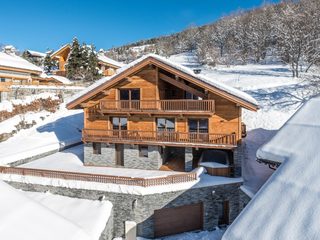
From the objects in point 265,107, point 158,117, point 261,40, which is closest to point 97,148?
point 158,117

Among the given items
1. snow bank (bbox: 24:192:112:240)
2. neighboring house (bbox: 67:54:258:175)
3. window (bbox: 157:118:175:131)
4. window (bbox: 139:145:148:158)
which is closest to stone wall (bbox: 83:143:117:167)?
neighboring house (bbox: 67:54:258:175)

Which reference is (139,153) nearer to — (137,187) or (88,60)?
(137,187)

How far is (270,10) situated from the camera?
77938 mm

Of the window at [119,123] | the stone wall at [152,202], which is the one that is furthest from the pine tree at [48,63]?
the stone wall at [152,202]

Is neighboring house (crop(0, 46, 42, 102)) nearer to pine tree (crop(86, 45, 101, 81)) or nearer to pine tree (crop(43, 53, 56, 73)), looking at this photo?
pine tree (crop(86, 45, 101, 81))

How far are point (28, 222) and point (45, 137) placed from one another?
2138cm

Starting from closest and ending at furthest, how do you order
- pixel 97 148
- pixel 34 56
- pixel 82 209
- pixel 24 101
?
1. pixel 82 209
2. pixel 97 148
3. pixel 24 101
4. pixel 34 56

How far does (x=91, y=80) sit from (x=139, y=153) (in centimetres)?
3045

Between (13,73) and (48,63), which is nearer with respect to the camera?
(13,73)

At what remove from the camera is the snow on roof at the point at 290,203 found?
5582 millimetres

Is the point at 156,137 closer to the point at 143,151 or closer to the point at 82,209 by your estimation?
the point at 143,151

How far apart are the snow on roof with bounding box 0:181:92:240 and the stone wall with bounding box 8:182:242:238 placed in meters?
6.61

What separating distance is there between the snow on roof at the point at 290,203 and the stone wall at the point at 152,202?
32.9ft

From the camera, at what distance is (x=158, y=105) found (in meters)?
20.8
